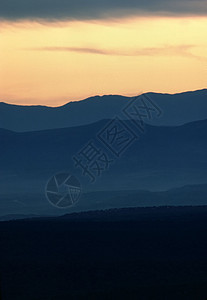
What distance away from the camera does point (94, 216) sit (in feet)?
273

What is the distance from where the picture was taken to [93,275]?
46.9 meters

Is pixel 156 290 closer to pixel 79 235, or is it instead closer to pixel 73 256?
pixel 73 256

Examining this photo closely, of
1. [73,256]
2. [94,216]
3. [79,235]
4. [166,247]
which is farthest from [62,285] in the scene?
[94,216]

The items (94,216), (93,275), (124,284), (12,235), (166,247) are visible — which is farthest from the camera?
(94,216)

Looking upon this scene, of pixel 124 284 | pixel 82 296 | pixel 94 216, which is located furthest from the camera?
pixel 94 216

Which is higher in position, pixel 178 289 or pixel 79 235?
pixel 79 235

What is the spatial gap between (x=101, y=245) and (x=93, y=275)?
40.9 ft

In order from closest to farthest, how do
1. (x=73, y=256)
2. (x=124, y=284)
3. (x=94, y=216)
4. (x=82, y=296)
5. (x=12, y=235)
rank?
1. (x=82, y=296)
2. (x=124, y=284)
3. (x=73, y=256)
4. (x=12, y=235)
5. (x=94, y=216)

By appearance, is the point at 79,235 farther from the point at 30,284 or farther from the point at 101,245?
the point at 30,284

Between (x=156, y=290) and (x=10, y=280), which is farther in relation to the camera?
(x=10, y=280)

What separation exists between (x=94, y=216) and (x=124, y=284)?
39266mm

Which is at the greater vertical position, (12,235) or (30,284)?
(12,235)

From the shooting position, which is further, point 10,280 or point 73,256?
point 73,256

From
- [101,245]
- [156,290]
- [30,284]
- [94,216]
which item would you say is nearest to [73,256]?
[101,245]
